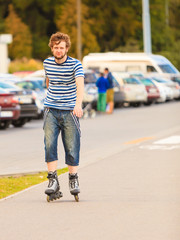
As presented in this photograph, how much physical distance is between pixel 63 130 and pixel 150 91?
1337 inches

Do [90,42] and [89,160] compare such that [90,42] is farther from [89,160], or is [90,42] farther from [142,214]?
[142,214]

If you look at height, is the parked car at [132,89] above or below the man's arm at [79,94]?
below

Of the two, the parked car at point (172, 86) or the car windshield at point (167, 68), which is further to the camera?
the car windshield at point (167, 68)

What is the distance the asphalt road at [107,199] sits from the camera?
7.95 metres

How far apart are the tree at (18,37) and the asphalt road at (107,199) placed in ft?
218

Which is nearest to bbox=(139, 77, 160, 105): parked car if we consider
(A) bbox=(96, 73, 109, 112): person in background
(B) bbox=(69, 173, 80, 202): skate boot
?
(A) bbox=(96, 73, 109, 112): person in background

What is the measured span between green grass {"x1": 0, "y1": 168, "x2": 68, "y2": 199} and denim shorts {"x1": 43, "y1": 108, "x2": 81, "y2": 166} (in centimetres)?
105

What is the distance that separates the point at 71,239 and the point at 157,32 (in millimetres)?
84459

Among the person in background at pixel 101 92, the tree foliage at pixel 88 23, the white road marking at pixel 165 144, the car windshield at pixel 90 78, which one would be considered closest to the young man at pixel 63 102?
the white road marking at pixel 165 144

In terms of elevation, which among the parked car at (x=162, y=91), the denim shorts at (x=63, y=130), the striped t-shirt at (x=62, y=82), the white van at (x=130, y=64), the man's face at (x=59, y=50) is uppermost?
the man's face at (x=59, y=50)

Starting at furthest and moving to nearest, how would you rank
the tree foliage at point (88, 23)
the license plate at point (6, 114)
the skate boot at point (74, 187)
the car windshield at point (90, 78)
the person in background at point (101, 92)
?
the tree foliage at point (88, 23)
the car windshield at point (90, 78)
the person in background at point (101, 92)
the license plate at point (6, 114)
the skate boot at point (74, 187)

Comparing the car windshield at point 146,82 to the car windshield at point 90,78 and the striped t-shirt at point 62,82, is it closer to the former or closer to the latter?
the car windshield at point 90,78

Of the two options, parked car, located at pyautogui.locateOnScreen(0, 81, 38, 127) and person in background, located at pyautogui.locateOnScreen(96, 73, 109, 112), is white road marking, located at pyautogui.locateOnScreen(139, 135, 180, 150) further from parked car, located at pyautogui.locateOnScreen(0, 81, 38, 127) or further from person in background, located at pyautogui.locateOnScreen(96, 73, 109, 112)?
person in background, located at pyautogui.locateOnScreen(96, 73, 109, 112)

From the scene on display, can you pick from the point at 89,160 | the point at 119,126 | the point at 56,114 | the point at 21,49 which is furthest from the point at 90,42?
the point at 56,114
